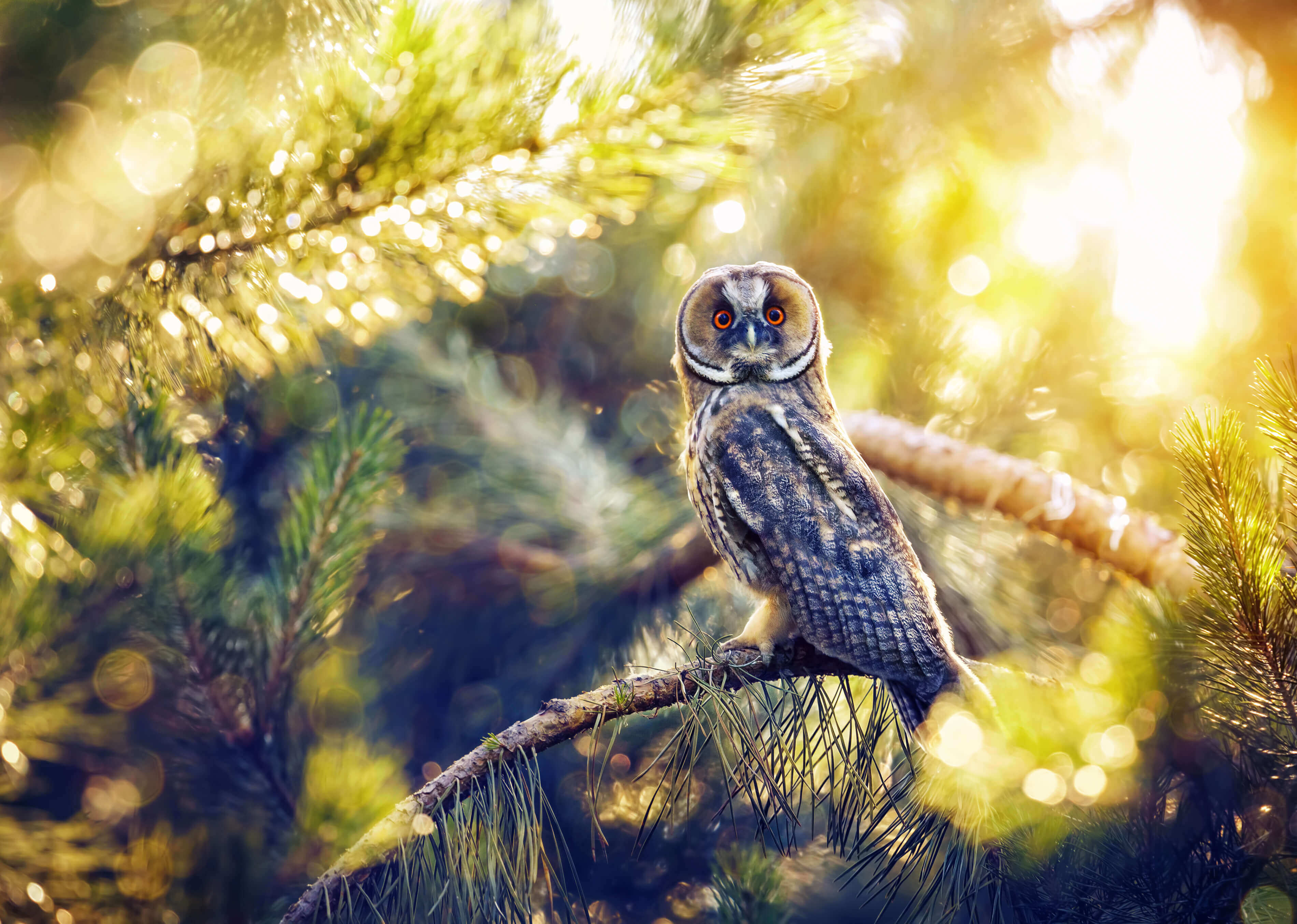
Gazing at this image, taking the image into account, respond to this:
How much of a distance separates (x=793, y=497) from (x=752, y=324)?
251 mm

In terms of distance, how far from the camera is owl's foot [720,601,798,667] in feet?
2.63

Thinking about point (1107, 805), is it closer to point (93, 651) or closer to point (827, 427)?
point (827, 427)

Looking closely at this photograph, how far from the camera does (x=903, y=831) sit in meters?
0.59

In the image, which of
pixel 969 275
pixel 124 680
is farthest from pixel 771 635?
pixel 969 275

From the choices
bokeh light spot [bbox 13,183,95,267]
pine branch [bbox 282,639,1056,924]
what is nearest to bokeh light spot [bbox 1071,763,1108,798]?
pine branch [bbox 282,639,1056,924]

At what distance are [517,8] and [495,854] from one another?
77 centimetres

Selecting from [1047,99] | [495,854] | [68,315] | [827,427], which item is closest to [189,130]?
[68,315]

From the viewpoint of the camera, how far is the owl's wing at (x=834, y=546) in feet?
2.43

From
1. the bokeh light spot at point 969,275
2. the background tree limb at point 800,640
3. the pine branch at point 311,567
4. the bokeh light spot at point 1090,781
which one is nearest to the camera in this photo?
the bokeh light spot at point 1090,781

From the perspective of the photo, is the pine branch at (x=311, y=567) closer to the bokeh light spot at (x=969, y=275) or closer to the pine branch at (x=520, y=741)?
the pine branch at (x=520, y=741)

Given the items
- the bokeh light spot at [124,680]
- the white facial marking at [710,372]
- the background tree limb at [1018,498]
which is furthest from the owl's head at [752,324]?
the bokeh light spot at [124,680]

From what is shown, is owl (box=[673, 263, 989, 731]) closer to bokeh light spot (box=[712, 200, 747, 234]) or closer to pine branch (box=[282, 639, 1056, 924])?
pine branch (box=[282, 639, 1056, 924])

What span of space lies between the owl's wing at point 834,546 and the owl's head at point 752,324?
77mm

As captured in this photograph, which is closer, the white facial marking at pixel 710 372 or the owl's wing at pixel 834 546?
the owl's wing at pixel 834 546
